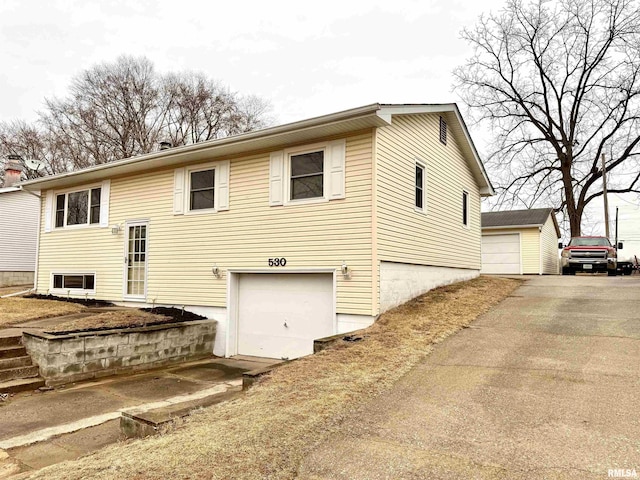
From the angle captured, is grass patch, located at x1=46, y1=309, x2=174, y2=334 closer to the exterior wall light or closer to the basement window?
the basement window

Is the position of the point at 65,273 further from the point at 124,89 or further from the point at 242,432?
the point at 124,89

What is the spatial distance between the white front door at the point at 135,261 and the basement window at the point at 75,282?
1462 millimetres

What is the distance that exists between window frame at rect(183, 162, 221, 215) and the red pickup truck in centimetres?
1561

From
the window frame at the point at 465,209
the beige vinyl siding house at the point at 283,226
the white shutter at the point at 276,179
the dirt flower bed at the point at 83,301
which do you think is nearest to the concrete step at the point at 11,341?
the beige vinyl siding house at the point at 283,226

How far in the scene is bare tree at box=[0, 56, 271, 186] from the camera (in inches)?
994

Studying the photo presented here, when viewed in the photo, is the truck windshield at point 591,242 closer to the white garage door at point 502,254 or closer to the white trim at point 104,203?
the white garage door at point 502,254

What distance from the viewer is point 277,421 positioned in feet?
13.2

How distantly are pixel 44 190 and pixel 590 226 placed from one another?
32085 millimetres

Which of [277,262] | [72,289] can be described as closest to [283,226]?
[277,262]

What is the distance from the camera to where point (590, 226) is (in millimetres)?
29781

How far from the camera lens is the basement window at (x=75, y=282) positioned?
12664 millimetres

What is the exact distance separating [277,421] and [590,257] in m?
18.3

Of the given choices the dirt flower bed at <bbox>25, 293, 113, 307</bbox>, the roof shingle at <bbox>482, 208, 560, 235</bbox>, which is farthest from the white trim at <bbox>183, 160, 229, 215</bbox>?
the roof shingle at <bbox>482, 208, 560, 235</bbox>

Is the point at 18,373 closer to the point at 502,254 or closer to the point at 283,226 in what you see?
the point at 283,226
